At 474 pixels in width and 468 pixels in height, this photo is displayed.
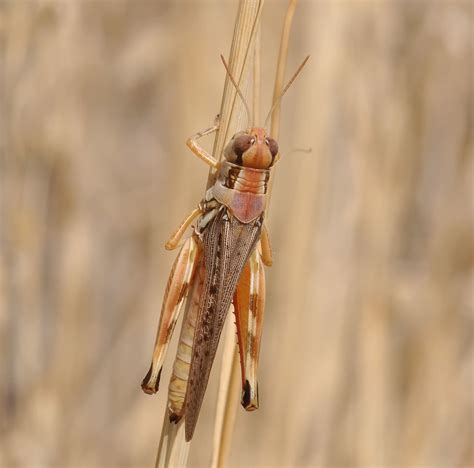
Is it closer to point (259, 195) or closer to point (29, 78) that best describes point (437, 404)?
point (259, 195)

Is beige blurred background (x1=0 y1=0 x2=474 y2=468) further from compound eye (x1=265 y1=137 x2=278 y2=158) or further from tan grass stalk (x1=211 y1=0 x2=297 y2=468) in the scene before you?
tan grass stalk (x1=211 y1=0 x2=297 y2=468)

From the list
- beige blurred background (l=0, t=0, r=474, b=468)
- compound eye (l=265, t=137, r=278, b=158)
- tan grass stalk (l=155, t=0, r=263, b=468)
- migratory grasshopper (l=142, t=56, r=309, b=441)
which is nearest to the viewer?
tan grass stalk (l=155, t=0, r=263, b=468)

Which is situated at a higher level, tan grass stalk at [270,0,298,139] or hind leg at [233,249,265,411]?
tan grass stalk at [270,0,298,139]

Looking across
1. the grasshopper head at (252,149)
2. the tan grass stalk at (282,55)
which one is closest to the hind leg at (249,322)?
the grasshopper head at (252,149)

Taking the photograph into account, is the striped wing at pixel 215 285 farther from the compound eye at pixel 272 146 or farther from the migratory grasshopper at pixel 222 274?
the compound eye at pixel 272 146

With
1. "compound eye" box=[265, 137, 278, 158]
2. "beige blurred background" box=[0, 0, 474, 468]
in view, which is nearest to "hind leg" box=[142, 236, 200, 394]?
"compound eye" box=[265, 137, 278, 158]

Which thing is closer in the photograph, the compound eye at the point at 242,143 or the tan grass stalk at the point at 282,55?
the tan grass stalk at the point at 282,55

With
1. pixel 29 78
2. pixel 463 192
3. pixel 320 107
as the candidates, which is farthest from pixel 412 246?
pixel 29 78
